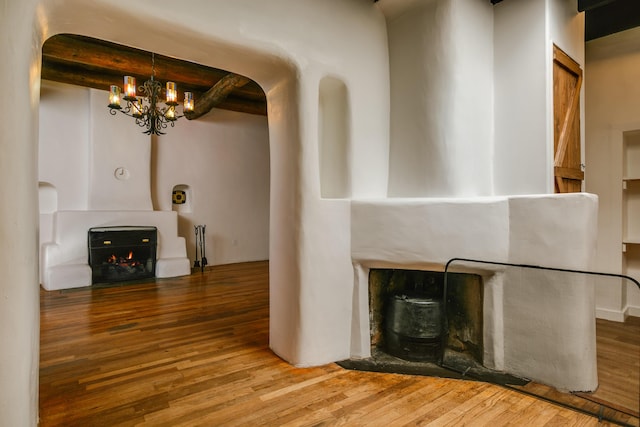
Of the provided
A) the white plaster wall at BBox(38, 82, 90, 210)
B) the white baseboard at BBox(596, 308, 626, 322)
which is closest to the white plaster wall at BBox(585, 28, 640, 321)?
the white baseboard at BBox(596, 308, 626, 322)

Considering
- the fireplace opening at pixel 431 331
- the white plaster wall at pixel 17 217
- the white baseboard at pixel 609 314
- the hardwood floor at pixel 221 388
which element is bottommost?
the hardwood floor at pixel 221 388

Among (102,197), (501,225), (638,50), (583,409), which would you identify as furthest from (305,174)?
(102,197)

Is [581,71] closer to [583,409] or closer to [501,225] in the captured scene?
[501,225]

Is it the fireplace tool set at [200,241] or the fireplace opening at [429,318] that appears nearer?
the fireplace opening at [429,318]

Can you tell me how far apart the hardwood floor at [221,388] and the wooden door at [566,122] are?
1830 mm

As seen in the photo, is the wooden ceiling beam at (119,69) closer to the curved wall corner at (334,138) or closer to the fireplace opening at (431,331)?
the curved wall corner at (334,138)

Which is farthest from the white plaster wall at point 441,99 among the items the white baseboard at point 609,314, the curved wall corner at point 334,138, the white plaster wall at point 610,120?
the white plaster wall at point 610,120

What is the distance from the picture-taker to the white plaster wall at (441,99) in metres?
2.71

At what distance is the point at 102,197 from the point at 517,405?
647 cm

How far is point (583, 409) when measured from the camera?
2.08 meters

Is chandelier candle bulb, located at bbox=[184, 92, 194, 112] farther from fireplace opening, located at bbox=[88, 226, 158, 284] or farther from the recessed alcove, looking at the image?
the recessed alcove

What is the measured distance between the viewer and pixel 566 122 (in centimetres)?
296

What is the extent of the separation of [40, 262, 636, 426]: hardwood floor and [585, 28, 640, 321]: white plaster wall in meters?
2.87

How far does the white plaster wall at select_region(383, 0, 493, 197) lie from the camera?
2.71 meters
